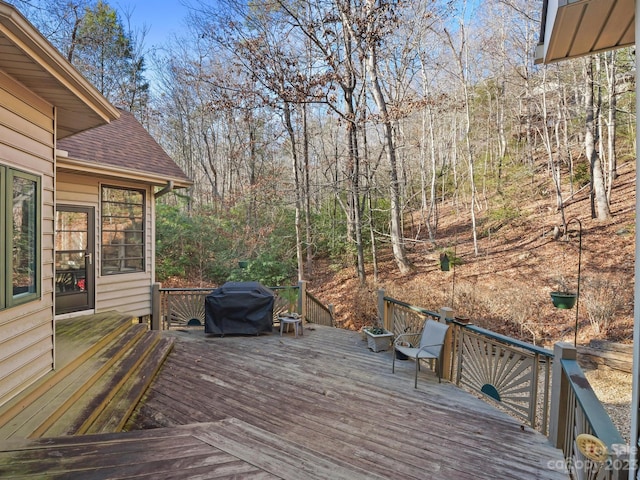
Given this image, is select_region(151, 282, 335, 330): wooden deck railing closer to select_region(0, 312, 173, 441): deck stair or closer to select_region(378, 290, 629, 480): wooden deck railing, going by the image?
select_region(0, 312, 173, 441): deck stair

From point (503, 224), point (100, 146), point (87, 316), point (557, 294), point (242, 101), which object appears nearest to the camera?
point (557, 294)

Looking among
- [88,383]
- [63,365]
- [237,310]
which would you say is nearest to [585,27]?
[88,383]

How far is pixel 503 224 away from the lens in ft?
46.5

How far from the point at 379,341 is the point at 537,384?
8.32 ft

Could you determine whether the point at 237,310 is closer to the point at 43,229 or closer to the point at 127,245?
the point at 127,245

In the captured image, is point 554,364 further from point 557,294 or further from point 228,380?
point 228,380

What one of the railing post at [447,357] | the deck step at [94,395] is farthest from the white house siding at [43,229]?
the railing post at [447,357]

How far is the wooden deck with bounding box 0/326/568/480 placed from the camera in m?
2.23

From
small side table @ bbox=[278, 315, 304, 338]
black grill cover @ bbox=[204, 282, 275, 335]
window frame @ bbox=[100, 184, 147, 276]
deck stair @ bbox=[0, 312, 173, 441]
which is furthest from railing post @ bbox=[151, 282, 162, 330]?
small side table @ bbox=[278, 315, 304, 338]

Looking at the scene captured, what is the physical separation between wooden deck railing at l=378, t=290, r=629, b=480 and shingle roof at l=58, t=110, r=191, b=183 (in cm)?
559

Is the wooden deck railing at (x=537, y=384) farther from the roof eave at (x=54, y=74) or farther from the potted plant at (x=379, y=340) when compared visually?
the roof eave at (x=54, y=74)

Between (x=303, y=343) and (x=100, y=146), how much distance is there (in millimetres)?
5331

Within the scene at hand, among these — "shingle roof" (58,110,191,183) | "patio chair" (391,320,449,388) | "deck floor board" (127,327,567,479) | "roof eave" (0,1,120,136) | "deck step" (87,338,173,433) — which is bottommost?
"deck floor board" (127,327,567,479)

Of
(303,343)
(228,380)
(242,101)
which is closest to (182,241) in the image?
(242,101)
